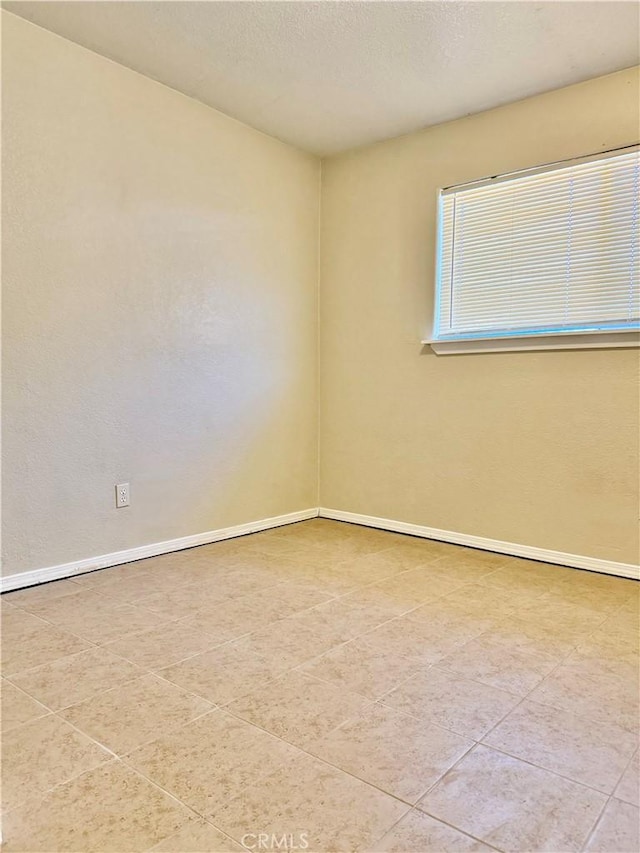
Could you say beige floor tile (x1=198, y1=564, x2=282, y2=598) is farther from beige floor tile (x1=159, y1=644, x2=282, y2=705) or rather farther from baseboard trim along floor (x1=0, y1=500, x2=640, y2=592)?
beige floor tile (x1=159, y1=644, x2=282, y2=705)

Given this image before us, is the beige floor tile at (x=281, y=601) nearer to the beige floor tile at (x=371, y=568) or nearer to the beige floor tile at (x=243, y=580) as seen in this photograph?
the beige floor tile at (x=243, y=580)

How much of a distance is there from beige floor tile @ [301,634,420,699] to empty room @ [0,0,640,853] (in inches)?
0.6

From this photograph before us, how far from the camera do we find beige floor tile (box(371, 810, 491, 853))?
1.01 metres

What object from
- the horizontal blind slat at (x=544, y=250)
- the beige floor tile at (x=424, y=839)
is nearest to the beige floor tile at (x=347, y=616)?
the beige floor tile at (x=424, y=839)

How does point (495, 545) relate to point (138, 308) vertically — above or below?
below

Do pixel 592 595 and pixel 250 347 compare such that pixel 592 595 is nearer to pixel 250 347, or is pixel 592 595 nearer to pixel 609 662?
pixel 609 662

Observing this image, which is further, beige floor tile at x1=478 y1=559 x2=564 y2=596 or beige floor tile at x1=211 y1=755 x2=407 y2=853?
beige floor tile at x1=478 y1=559 x2=564 y2=596

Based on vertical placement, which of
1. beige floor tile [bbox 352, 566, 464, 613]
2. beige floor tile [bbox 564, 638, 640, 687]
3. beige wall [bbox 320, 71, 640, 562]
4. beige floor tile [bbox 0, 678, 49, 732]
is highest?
beige wall [bbox 320, 71, 640, 562]

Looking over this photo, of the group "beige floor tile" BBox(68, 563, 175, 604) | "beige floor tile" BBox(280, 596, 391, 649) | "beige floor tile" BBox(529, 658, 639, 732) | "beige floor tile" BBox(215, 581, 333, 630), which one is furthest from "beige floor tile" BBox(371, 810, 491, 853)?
"beige floor tile" BBox(68, 563, 175, 604)

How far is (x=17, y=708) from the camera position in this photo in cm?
145

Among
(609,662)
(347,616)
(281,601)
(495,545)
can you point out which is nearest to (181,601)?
(281,601)

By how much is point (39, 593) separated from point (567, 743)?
1967 mm

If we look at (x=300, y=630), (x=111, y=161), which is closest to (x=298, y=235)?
(x=111, y=161)
